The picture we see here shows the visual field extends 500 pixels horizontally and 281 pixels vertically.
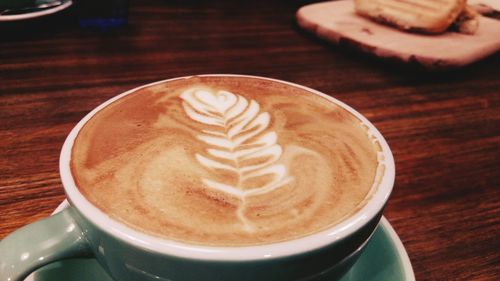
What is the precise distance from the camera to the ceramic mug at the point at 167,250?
0.29m

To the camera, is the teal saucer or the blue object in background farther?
the blue object in background

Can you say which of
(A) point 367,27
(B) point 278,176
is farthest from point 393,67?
(B) point 278,176

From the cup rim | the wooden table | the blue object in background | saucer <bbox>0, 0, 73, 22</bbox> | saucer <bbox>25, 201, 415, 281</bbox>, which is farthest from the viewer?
the blue object in background

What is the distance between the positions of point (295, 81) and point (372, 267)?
545mm

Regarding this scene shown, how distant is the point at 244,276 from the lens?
11.7 inches

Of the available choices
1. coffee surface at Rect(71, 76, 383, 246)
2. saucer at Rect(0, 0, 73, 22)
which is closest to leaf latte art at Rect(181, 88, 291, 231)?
coffee surface at Rect(71, 76, 383, 246)

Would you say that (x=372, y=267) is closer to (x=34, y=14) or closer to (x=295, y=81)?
(x=295, y=81)

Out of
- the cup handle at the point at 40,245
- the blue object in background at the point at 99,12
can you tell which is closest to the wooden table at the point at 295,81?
the blue object in background at the point at 99,12

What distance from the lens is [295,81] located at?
90 cm

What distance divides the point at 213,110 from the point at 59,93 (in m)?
0.45

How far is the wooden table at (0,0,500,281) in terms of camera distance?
506 millimetres

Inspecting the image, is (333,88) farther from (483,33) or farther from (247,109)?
(483,33)

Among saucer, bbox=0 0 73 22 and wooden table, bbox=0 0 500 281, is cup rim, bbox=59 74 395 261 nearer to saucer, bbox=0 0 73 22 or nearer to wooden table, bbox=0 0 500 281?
wooden table, bbox=0 0 500 281

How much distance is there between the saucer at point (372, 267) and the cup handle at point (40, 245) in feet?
0.23
